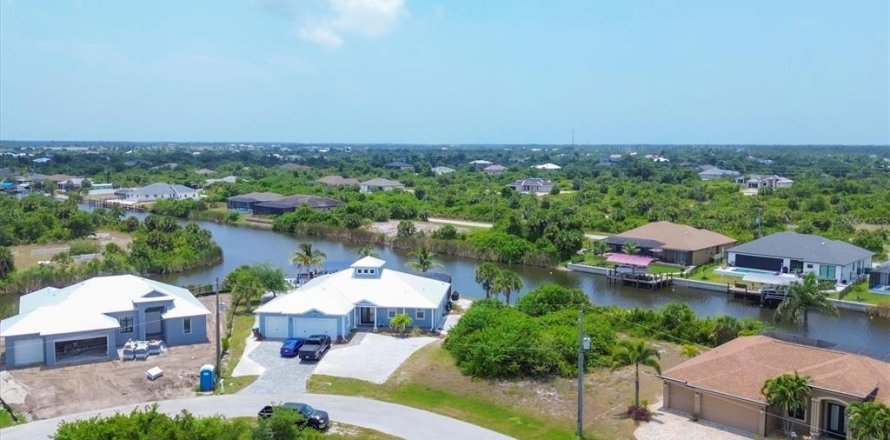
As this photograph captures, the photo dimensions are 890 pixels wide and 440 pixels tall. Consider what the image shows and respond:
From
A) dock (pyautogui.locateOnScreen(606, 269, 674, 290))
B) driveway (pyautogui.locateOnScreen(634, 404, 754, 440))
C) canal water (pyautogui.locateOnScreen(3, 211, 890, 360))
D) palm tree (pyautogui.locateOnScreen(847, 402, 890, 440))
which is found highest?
palm tree (pyautogui.locateOnScreen(847, 402, 890, 440))

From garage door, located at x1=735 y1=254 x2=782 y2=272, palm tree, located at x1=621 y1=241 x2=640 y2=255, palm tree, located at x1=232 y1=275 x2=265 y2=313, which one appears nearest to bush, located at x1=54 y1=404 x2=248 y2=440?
palm tree, located at x1=232 y1=275 x2=265 y2=313

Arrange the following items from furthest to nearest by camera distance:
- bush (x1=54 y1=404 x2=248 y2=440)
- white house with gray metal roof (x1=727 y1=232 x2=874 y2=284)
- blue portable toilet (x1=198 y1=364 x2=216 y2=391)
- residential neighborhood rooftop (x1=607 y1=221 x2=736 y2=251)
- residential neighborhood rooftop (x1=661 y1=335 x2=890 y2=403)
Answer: residential neighborhood rooftop (x1=607 y1=221 x2=736 y2=251), white house with gray metal roof (x1=727 y1=232 x2=874 y2=284), blue portable toilet (x1=198 y1=364 x2=216 y2=391), residential neighborhood rooftop (x1=661 y1=335 x2=890 y2=403), bush (x1=54 y1=404 x2=248 y2=440)

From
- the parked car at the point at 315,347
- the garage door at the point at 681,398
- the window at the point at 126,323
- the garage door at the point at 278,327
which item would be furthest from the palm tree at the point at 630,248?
the window at the point at 126,323

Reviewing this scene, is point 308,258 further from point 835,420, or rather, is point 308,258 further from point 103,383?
point 835,420

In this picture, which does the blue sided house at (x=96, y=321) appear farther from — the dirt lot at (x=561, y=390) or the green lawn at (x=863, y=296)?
the green lawn at (x=863, y=296)

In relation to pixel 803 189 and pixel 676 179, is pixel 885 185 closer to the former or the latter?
pixel 803 189

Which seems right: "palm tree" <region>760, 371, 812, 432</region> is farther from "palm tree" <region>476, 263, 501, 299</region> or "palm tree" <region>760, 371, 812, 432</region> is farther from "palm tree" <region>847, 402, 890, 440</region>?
"palm tree" <region>476, 263, 501, 299</region>
